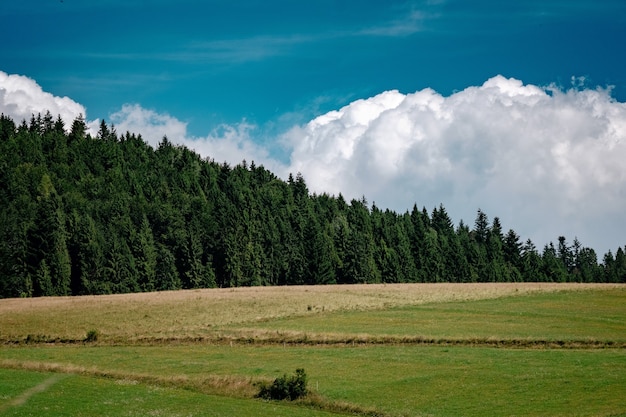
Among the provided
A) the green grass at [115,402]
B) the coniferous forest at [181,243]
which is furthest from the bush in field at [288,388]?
the coniferous forest at [181,243]

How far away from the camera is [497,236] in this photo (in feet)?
630

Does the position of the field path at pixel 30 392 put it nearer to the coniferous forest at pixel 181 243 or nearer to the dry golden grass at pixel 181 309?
the dry golden grass at pixel 181 309

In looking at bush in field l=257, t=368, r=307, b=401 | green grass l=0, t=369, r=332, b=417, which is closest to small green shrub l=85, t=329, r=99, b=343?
green grass l=0, t=369, r=332, b=417

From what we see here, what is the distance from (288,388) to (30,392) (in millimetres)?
13557

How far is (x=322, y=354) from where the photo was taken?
4606cm

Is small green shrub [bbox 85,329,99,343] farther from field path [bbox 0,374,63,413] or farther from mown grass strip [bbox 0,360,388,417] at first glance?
field path [bbox 0,374,63,413]

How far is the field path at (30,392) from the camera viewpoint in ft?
94.0

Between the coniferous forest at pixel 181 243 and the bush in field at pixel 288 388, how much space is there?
85.5 meters

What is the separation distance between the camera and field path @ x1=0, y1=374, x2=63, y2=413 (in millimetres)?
28663

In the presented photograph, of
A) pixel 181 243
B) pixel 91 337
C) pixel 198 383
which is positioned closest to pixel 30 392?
pixel 198 383

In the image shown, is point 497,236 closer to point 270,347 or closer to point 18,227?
point 18,227

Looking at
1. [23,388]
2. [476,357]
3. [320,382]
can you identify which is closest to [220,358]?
[320,382]

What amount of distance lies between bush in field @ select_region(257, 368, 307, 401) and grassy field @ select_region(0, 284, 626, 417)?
77cm

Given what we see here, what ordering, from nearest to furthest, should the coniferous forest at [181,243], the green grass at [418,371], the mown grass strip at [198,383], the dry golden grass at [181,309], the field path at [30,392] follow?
the field path at [30,392]
the green grass at [418,371]
the mown grass strip at [198,383]
the dry golden grass at [181,309]
the coniferous forest at [181,243]
